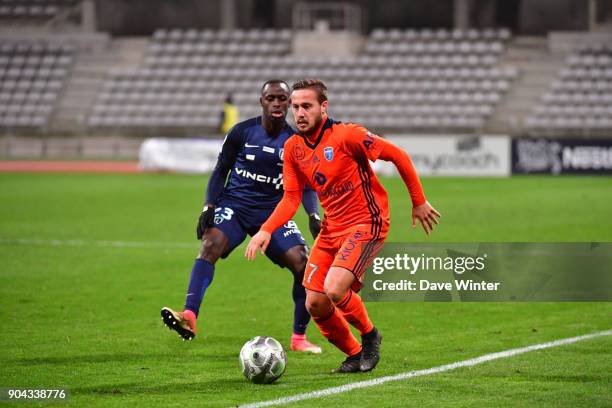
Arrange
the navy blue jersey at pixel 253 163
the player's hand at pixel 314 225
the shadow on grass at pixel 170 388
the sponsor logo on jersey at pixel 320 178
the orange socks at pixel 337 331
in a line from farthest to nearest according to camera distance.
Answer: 1. the navy blue jersey at pixel 253 163
2. the player's hand at pixel 314 225
3. the orange socks at pixel 337 331
4. the sponsor logo on jersey at pixel 320 178
5. the shadow on grass at pixel 170 388

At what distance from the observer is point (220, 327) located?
9.30 meters

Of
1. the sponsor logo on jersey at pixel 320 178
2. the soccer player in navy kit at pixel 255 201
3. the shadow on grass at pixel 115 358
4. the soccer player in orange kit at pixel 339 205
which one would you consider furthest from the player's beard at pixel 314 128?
the shadow on grass at pixel 115 358

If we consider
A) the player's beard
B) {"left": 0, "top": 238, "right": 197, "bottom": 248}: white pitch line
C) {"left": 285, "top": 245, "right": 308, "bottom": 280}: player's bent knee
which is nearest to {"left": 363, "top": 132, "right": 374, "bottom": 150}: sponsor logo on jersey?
the player's beard

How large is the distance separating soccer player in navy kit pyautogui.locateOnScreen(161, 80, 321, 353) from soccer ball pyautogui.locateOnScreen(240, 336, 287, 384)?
1139 millimetres

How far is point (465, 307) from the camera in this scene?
10391 mm

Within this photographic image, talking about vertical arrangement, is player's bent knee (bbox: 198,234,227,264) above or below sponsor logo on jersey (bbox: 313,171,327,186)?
below

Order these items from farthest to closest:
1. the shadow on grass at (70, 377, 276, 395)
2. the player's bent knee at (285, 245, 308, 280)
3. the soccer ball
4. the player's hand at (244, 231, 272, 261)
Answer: the player's bent knee at (285, 245, 308, 280) < the soccer ball < the player's hand at (244, 231, 272, 261) < the shadow on grass at (70, 377, 276, 395)

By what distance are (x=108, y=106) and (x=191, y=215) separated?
24.1m

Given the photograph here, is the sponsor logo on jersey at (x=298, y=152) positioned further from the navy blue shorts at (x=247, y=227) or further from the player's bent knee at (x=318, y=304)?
the navy blue shorts at (x=247, y=227)

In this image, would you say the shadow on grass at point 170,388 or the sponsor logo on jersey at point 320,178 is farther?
the sponsor logo on jersey at point 320,178

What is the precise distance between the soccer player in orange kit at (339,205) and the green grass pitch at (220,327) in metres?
0.44

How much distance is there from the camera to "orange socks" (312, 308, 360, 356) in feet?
23.7

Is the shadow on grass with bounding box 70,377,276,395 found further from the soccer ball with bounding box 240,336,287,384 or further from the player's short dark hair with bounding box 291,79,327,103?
the player's short dark hair with bounding box 291,79,327,103

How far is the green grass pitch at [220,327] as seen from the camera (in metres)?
6.72
